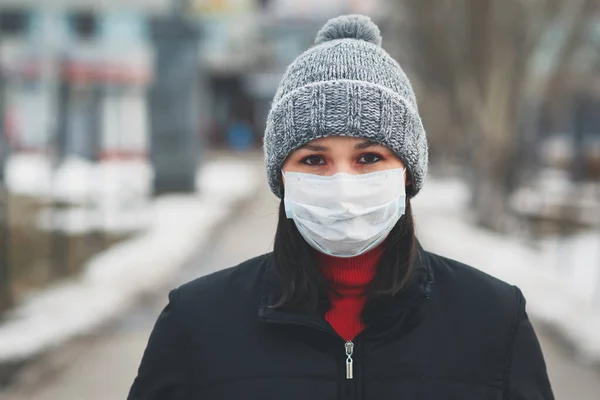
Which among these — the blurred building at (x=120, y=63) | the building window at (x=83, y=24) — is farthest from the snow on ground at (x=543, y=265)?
the building window at (x=83, y=24)

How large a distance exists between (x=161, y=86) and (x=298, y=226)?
13.3 meters

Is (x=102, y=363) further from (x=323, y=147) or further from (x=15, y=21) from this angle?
(x=15, y=21)

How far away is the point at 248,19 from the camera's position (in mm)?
38031

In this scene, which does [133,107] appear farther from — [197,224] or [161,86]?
[197,224]

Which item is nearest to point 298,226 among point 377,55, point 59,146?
point 377,55

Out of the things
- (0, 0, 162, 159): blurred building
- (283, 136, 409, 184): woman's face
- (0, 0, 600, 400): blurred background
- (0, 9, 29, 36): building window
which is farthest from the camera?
(0, 9, 29, 36): building window

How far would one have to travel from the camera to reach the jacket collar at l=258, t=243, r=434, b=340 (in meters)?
1.62

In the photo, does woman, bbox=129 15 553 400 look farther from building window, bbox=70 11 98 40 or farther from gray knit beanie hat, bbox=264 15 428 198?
building window, bbox=70 11 98 40

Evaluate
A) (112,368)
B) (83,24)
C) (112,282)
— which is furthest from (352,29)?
(83,24)

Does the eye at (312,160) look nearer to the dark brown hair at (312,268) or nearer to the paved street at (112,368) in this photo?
the dark brown hair at (312,268)

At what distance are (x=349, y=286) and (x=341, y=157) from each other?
277mm

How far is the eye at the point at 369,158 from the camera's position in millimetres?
1757

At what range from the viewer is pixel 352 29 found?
1857 millimetres

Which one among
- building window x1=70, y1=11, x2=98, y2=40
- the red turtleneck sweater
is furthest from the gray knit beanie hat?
building window x1=70, y1=11, x2=98, y2=40
